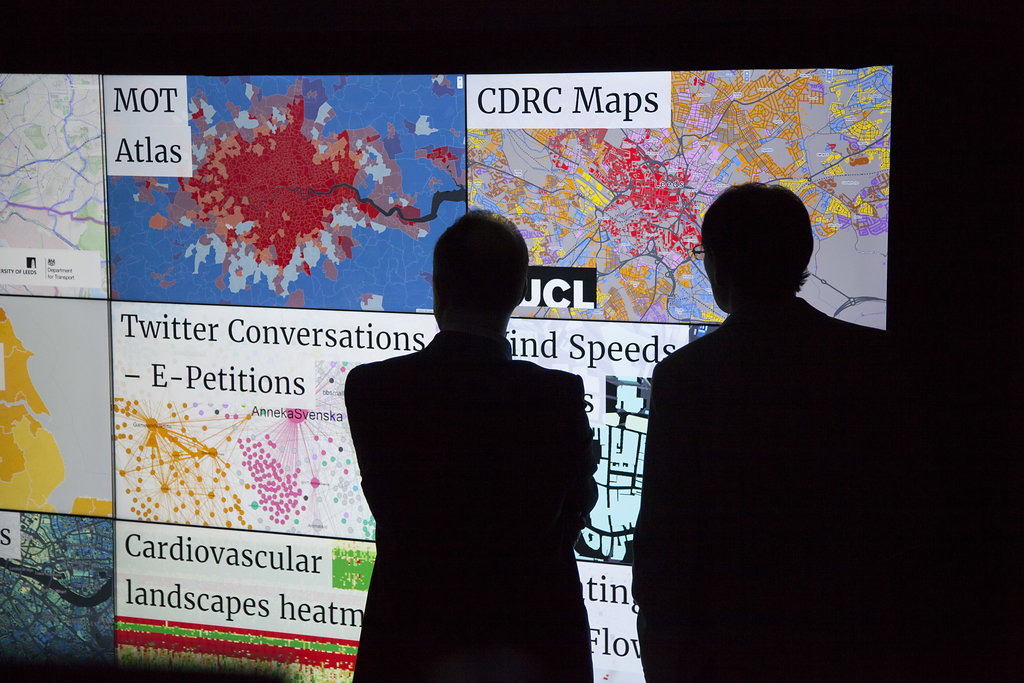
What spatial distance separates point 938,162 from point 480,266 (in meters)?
1.37

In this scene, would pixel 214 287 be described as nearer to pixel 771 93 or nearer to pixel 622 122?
pixel 622 122

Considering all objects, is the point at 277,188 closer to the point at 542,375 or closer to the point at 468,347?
the point at 468,347

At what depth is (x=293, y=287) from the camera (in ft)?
9.55

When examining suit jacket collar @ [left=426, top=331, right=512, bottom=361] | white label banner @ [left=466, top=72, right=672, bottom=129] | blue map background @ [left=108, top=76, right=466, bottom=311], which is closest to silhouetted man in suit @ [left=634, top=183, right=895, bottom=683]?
suit jacket collar @ [left=426, top=331, right=512, bottom=361]

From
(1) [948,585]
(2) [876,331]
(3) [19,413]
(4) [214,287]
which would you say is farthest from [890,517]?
(3) [19,413]

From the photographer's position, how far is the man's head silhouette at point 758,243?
1.75 meters

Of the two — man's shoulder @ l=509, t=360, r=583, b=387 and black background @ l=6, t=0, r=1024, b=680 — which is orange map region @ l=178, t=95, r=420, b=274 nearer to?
Answer: black background @ l=6, t=0, r=1024, b=680

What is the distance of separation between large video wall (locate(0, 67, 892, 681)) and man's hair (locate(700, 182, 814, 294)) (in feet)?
2.69

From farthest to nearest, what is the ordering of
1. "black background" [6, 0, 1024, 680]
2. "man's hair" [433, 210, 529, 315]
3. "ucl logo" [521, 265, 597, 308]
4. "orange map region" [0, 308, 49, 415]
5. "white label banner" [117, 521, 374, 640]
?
"orange map region" [0, 308, 49, 415] → "white label banner" [117, 521, 374, 640] → "ucl logo" [521, 265, 597, 308] → "black background" [6, 0, 1024, 680] → "man's hair" [433, 210, 529, 315]

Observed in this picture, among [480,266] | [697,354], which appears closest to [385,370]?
[480,266]

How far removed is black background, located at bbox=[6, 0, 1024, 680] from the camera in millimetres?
2400

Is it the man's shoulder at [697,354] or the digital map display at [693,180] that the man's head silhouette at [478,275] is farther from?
the digital map display at [693,180]

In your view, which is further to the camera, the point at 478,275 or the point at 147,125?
the point at 147,125

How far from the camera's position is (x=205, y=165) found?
2.92m
